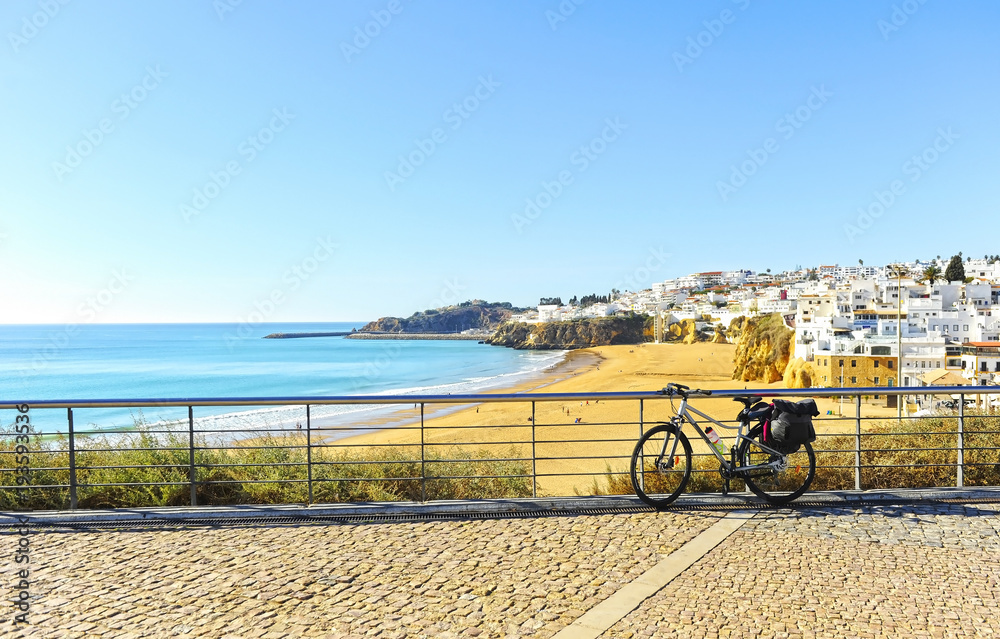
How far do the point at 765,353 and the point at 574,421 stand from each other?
27089 millimetres

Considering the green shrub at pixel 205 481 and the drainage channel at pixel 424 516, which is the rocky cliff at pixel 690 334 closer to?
the drainage channel at pixel 424 516

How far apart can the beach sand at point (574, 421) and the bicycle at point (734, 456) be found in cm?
23

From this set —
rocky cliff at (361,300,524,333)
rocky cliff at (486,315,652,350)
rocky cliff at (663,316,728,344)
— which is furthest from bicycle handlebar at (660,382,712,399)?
rocky cliff at (361,300,524,333)

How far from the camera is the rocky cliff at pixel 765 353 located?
47875 mm

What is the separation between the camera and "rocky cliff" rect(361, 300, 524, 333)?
18088cm

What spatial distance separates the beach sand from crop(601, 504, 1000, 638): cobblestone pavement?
97 centimetres

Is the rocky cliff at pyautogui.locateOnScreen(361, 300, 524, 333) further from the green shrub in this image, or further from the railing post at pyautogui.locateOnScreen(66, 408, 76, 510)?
the railing post at pyautogui.locateOnScreen(66, 408, 76, 510)

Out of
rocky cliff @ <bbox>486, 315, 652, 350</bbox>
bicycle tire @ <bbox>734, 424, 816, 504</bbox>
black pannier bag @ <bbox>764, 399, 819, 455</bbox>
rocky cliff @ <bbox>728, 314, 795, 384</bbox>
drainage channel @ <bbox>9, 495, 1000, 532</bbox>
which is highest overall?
black pannier bag @ <bbox>764, 399, 819, 455</bbox>

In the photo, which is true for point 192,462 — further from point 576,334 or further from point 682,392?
point 576,334

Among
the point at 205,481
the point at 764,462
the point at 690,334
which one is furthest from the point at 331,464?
the point at 690,334

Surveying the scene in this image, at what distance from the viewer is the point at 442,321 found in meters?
184

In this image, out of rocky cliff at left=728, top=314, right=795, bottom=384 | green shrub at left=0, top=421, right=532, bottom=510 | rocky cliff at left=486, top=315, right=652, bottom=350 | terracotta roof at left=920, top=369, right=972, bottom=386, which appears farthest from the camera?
rocky cliff at left=486, top=315, right=652, bottom=350

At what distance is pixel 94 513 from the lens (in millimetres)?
5336

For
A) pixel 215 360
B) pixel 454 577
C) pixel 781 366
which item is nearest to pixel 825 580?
pixel 454 577
